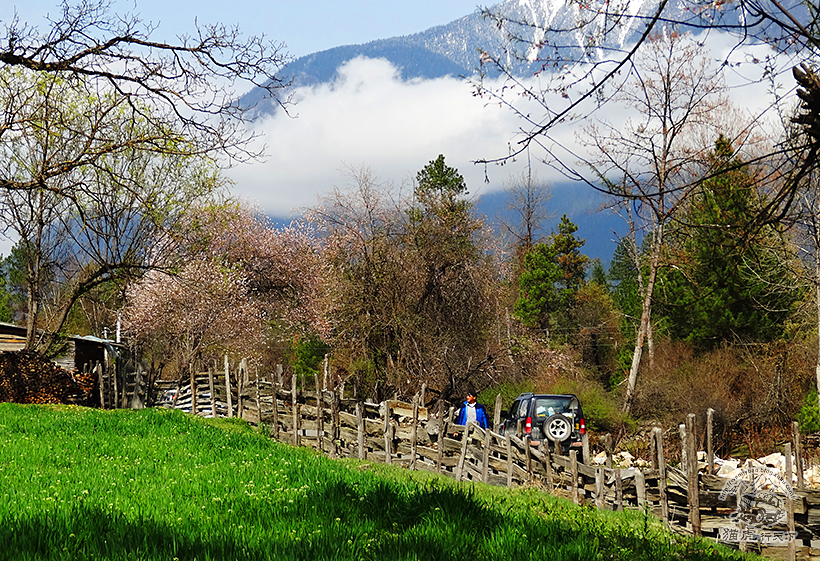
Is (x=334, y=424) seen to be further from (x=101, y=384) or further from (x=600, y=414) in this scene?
(x=101, y=384)

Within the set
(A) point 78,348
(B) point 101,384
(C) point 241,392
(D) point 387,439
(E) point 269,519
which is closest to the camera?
(E) point 269,519

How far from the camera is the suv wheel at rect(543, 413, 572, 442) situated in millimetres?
18109

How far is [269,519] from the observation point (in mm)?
5418

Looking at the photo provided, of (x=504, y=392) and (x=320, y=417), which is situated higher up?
(x=320, y=417)

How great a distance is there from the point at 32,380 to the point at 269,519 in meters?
24.1

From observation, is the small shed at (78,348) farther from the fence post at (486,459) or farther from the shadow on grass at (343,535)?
the shadow on grass at (343,535)

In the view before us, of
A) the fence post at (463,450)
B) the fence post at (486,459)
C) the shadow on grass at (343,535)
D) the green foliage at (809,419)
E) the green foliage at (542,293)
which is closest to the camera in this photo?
the shadow on grass at (343,535)

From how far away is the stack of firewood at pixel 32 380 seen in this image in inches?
991

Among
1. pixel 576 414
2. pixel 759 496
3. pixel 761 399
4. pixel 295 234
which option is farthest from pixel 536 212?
pixel 759 496

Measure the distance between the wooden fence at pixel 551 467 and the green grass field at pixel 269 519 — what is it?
187 inches

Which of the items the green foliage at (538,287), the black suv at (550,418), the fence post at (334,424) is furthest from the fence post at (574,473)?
the green foliage at (538,287)

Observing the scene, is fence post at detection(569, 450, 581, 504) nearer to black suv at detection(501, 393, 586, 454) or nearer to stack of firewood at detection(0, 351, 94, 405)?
black suv at detection(501, 393, 586, 454)

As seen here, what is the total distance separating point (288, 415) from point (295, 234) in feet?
74.3

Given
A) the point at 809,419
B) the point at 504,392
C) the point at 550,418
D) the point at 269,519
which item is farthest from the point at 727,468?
the point at 269,519
